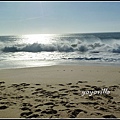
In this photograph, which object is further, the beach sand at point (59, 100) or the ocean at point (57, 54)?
the ocean at point (57, 54)

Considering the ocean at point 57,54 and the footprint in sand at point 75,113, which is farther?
the ocean at point 57,54

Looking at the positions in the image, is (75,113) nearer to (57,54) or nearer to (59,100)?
(59,100)

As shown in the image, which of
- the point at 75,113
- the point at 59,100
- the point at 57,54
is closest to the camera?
the point at 75,113

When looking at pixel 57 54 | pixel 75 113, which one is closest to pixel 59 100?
pixel 75 113

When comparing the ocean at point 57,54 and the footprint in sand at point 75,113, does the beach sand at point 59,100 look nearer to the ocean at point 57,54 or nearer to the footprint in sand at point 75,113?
the footprint in sand at point 75,113

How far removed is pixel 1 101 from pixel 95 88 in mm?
2462

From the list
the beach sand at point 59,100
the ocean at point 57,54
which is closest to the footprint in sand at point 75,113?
the beach sand at point 59,100

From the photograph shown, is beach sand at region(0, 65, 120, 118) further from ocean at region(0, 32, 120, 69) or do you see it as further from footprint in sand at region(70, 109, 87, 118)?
ocean at region(0, 32, 120, 69)

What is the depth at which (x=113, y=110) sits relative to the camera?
3475mm

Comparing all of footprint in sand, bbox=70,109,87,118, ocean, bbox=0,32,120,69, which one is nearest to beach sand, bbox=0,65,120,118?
footprint in sand, bbox=70,109,87,118

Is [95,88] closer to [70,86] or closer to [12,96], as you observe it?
[70,86]

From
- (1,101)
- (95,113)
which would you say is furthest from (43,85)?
(95,113)

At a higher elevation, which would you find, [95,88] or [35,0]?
[35,0]

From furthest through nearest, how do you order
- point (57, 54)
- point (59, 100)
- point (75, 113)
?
1. point (57, 54)
2. point (59, 100)
3. point (75, 113)
